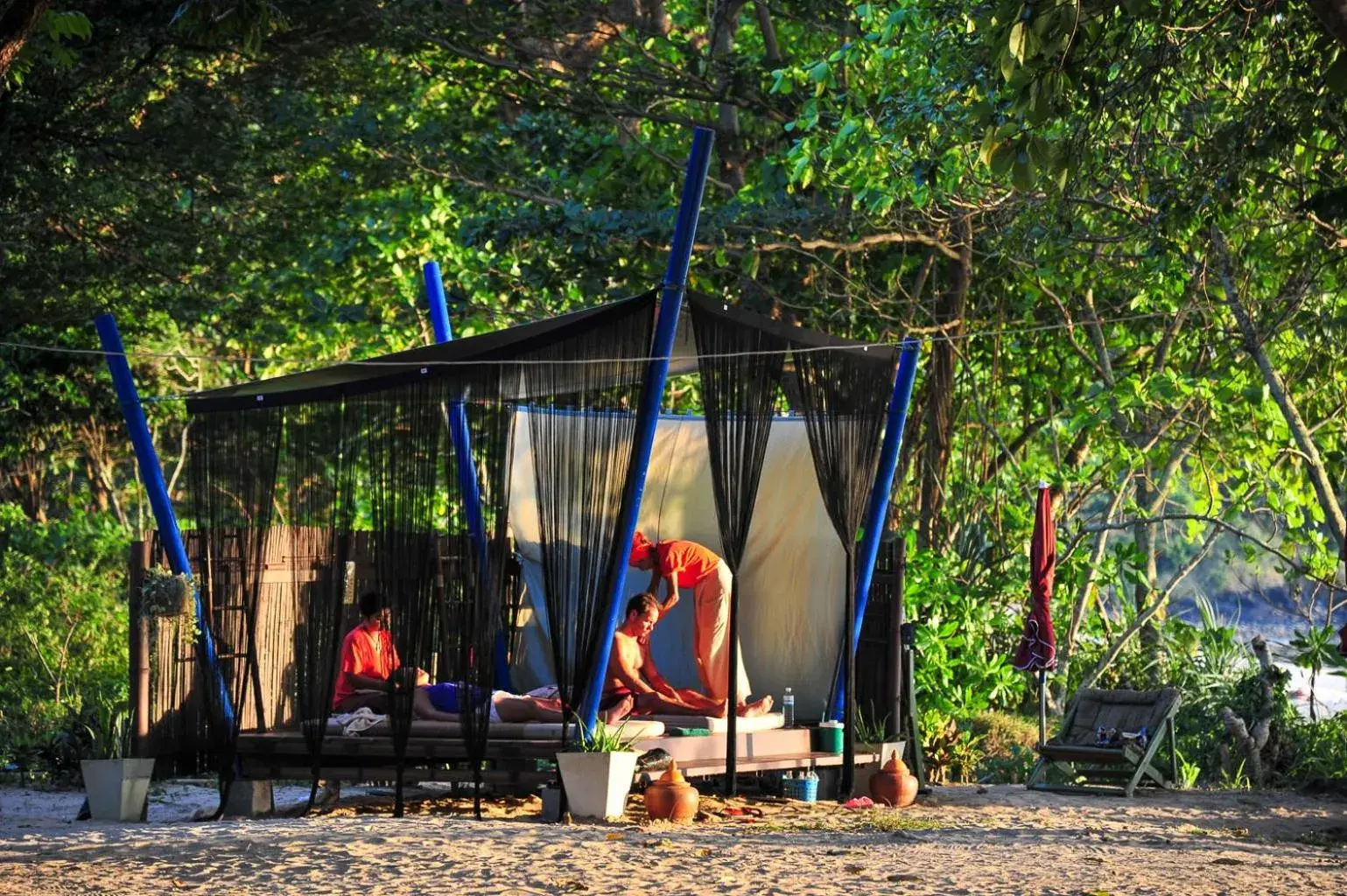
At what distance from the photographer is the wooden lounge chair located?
10.0 metres

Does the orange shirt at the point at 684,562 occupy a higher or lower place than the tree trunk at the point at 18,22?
lower

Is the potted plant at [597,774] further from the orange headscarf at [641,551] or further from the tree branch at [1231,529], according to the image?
the tree branch at [1231,529]

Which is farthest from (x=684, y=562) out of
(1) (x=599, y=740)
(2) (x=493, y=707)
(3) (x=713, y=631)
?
(1) (x=599, y=740)

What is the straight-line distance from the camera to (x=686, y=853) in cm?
696

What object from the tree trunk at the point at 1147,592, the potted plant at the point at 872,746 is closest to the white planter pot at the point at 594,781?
the potted plant at the point at 872,746

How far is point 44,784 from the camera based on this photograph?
393 inches

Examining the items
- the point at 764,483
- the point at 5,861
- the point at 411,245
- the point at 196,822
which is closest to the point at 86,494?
the point at 411,245

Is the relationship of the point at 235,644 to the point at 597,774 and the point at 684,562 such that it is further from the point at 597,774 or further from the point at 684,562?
the point at 684,562

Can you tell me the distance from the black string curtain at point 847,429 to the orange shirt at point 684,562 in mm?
1119

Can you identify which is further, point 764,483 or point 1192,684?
point 1192,684

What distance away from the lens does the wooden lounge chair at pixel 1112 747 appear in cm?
1004

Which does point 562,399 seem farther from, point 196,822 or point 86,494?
point 86,494

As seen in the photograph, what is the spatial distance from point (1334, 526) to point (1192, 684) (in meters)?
1.66

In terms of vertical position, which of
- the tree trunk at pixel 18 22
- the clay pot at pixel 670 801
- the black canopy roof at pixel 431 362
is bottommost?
the clay pot at pixel 670 801
